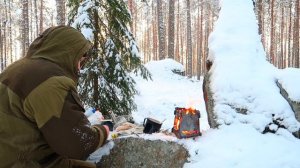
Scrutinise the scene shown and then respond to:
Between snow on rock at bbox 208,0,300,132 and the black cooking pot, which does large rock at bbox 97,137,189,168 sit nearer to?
the black cooking pot

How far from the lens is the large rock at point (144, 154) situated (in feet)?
11.0

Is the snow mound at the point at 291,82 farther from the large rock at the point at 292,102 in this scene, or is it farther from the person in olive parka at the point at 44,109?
the person in olive parka at the point at 44,109

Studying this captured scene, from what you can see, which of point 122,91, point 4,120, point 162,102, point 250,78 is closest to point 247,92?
point 250,78

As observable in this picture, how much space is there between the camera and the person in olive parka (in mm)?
2461

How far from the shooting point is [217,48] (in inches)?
173

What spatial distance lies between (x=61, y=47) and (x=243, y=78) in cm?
207

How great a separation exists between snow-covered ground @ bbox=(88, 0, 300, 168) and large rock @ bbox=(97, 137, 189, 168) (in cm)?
7

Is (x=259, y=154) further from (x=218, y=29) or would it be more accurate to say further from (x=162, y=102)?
(x=162, y=102)

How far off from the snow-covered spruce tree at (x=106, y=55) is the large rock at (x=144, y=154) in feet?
7.73

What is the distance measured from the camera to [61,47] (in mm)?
2727

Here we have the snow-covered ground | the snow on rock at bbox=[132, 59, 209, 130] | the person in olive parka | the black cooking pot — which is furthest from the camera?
the snow on rock at bbox=[132, 59, 209, 130]

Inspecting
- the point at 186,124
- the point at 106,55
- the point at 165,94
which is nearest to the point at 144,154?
the point at 186,124

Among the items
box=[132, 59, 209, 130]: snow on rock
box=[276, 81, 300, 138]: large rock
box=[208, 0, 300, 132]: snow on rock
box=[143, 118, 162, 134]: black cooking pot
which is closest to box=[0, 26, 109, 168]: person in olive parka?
box=[143, 118, 162, 134]: black cooking pot

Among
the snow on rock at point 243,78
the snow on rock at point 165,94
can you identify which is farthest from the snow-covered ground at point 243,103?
the snow on rock at point 165,94
